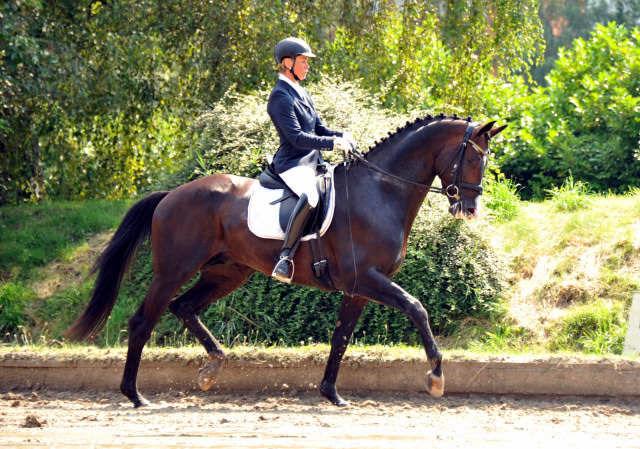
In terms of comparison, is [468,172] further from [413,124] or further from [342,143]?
[342,143]

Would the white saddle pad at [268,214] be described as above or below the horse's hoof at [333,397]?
above

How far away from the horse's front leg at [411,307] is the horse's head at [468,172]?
0.82 metres

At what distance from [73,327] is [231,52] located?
6.21 m

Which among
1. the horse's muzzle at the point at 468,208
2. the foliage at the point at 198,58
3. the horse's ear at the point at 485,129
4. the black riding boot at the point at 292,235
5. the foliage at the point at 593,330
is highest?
the foliage at the point at 198,58

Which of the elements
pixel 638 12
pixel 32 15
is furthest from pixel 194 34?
pixel 638 12

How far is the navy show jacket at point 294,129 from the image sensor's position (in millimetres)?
6125

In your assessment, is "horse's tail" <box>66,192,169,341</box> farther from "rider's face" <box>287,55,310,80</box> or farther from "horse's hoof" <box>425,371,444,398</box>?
"horse's hoof" <box>425,371,444,398</box>

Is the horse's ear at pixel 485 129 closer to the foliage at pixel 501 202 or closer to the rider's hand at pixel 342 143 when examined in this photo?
the rider's hand at pixel 342 143

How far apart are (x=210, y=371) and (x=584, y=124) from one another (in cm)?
779

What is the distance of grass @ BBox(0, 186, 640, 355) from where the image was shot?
796cm

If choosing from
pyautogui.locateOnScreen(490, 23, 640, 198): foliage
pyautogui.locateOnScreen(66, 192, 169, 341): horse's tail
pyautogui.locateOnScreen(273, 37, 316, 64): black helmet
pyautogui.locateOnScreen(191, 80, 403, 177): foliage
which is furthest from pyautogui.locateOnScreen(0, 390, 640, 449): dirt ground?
pyautogui.locateOnScreen(490, 23, 640, 198): foliage

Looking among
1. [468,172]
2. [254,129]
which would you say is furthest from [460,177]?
A: [254,129]

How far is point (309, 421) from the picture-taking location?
18.9ft

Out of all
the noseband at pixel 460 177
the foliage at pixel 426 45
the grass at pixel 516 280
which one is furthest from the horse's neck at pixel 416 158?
the foliage at pixel 426 45
